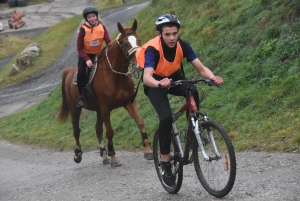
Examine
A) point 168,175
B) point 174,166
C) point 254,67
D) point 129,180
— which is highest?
point 254,67

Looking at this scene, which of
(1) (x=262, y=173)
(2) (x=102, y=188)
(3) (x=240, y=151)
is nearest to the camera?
(1) (x=262, y=173)

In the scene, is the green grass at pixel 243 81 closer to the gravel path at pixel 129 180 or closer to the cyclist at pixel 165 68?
the gravel path at pixel 129 180

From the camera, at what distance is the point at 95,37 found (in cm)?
1170

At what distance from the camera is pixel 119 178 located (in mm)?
9867

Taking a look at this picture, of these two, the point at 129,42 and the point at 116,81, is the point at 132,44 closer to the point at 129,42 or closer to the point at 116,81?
the point at 129,42

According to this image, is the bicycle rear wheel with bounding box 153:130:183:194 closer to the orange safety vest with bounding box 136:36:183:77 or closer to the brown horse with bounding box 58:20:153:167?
the orange safety vest with bounding box 136:36:183:77

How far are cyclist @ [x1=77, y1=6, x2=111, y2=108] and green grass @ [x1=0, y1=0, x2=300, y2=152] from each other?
244cm

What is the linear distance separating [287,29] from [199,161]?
22.7ft

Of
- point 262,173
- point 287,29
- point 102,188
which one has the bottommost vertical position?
point 102,188

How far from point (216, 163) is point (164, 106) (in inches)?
38.8

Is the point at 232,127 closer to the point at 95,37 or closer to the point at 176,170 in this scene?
the point at 95,37

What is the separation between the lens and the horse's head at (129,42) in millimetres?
10531

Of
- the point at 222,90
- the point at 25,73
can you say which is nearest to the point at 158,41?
the point at 222,90

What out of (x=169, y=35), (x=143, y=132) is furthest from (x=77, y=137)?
(x=169, y=35)
